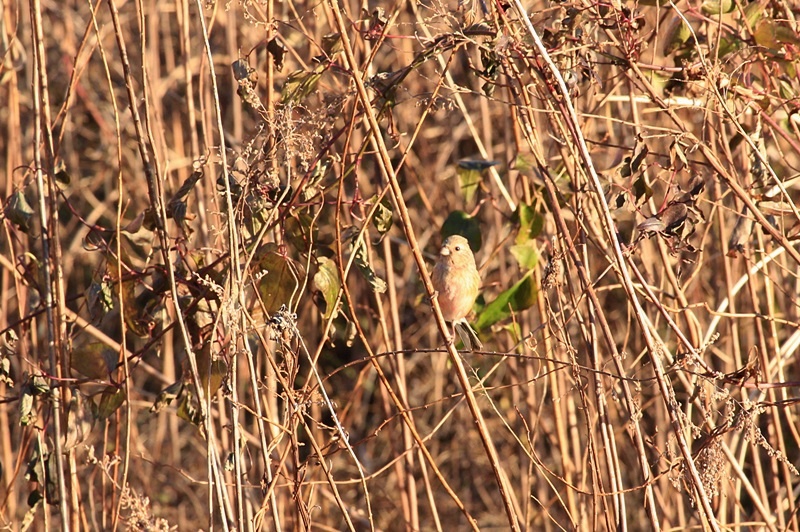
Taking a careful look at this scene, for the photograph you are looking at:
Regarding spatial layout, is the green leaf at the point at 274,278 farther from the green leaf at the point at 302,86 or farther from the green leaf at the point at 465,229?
the green leaf at the point at 465,229

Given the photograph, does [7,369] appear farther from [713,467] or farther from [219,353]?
[713,467]

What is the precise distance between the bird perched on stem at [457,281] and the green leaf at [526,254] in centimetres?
18

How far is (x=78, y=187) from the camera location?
480cm

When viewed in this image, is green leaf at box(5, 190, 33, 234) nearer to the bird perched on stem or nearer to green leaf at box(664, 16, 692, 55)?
the bird perched on stem

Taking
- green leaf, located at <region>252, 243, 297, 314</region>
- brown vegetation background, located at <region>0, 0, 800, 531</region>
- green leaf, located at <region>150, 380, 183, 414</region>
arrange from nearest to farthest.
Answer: brown vegetation background, located at <region>0, 0, 800, 531</region> → green leaf, located at <region>252, 243, 297, 314</region> → green leaf, located at <region>150, 380, 183, 414</region>

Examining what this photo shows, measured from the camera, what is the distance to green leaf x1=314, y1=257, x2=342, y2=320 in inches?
72.1

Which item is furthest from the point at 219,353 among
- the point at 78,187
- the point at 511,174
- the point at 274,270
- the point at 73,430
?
the point at 78,187

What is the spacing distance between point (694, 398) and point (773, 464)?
92cm

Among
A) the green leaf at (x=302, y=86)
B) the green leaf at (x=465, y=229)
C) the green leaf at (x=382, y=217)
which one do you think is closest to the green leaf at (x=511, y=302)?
the green leaf at (x=465, y=229)

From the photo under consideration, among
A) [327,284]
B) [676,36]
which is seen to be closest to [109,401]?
[327,284]

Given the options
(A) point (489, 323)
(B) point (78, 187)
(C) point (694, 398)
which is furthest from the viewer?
(B) point (78, 187)

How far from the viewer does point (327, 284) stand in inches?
72.7

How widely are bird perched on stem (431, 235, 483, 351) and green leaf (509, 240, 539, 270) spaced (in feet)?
0.60

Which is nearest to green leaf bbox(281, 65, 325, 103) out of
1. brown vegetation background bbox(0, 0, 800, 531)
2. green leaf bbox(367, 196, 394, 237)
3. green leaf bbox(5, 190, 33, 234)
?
brown vegetation background bbox(0, 0, 800, 531)
